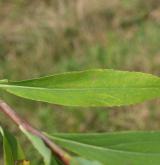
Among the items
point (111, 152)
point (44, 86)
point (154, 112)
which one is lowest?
point (154, 112)

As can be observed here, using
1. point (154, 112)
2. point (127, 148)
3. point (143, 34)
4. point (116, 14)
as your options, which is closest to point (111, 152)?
point (127, 148)

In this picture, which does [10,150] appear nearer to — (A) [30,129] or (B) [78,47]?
(A) [30,129]

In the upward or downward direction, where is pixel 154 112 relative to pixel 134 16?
downward

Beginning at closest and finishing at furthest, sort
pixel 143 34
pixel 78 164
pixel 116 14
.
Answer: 1. pixel 78 164
2. pixel 143 34
3. pixel 116 14

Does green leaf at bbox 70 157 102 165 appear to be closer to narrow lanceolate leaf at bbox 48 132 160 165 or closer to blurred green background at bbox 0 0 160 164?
narrow lanceolate leaf at bbox 48 132 160 165

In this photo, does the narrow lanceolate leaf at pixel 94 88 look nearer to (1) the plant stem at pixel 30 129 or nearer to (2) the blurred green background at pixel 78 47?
(1) the plant stem at pixel 30 129

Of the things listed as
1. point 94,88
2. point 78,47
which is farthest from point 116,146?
point 78,47

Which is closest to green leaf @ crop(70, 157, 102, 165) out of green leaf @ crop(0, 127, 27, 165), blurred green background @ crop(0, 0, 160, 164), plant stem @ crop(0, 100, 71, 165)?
plant stem @ crop(0, 100, 71, 165)

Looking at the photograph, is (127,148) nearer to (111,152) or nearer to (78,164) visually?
(111,152)
